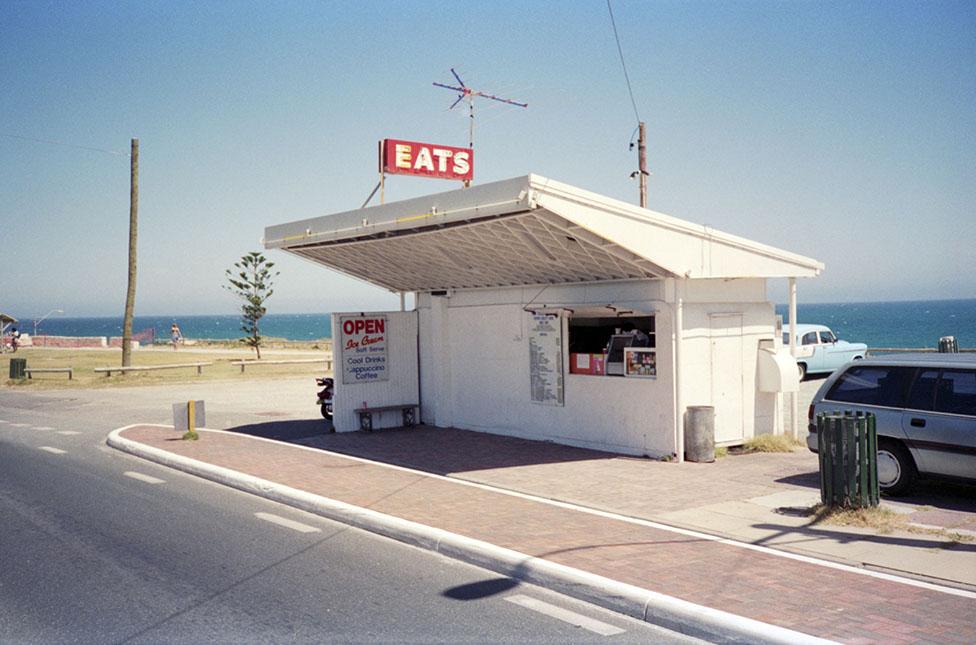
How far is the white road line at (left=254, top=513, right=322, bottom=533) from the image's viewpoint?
29.3 ft

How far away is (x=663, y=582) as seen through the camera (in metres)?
6.59

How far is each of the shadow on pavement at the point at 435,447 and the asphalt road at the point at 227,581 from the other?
2997 mm

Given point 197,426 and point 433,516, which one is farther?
point 197,426

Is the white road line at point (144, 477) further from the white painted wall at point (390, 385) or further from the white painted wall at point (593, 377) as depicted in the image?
the white painted wall at point (593, 377)

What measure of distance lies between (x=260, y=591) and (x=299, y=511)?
10.7 ft

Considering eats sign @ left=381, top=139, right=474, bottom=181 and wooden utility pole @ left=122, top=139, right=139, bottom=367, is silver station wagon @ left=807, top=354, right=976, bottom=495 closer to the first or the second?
eats sign @ left=381, top=139, right=474, bottom=181

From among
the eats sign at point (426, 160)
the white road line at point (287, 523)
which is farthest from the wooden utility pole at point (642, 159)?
the white road line at point (287, 523)

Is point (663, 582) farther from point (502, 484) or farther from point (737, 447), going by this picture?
point (737, 447)

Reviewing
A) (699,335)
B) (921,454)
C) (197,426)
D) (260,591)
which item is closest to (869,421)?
(921,454)

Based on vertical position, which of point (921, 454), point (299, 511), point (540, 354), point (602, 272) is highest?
point (602, 272)

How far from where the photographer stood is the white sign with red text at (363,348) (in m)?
16.2

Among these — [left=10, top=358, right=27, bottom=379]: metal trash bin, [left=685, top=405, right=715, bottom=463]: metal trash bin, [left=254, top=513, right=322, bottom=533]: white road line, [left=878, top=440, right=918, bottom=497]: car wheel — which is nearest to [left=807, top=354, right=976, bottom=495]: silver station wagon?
[left=878, top=440, right=918, bottom=497]: car wheel

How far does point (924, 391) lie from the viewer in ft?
31.7

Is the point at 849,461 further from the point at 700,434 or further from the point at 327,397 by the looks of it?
the point at 327,397
